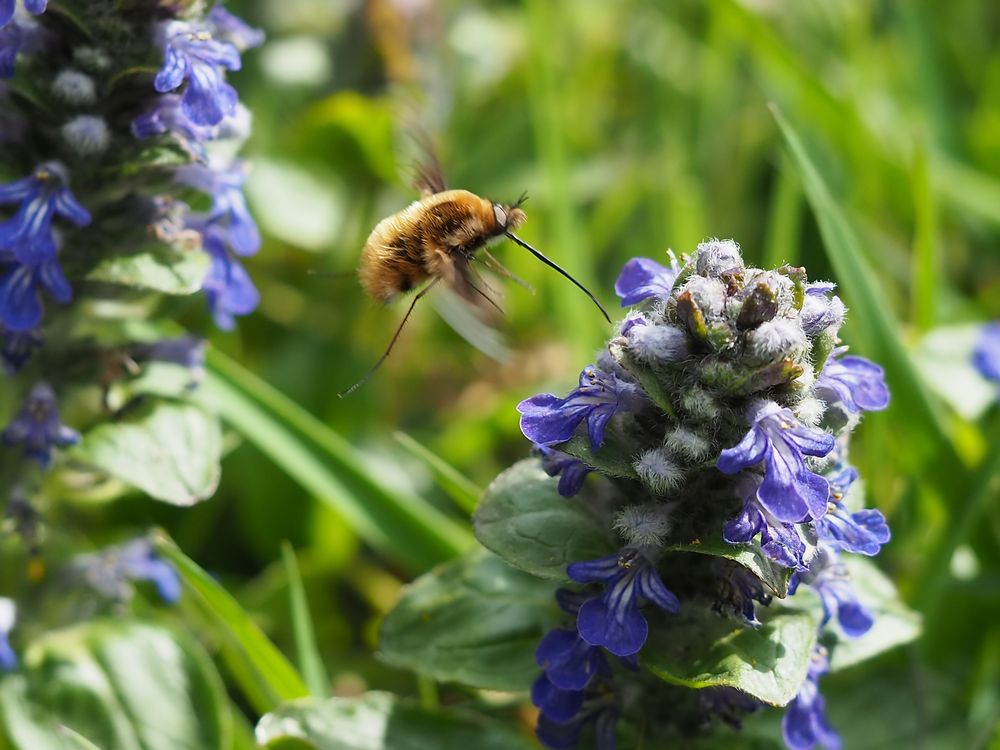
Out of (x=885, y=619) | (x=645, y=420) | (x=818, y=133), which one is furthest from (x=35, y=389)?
(x=818, y=133)

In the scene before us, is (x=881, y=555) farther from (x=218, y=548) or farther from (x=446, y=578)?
(x=218, y=548)

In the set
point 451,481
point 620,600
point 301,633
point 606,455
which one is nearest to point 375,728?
point 301,633

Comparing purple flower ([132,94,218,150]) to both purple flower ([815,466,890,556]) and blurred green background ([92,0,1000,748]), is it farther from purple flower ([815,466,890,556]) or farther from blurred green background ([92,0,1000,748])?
purple flower ([815,466,890,556])

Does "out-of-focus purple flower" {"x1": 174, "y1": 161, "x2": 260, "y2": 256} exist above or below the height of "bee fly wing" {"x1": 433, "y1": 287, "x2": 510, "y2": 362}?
above

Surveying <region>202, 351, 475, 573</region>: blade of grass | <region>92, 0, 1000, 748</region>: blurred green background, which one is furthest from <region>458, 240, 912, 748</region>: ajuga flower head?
<region>202, 351, 475, 573</region>: blade of grass

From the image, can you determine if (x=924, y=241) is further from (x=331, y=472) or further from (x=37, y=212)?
(x=37, y=212)

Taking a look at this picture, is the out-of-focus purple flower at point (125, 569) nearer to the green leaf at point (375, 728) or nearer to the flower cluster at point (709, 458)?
the green leaf at point (375, 728)

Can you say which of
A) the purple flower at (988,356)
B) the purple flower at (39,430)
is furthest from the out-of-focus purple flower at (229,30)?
the purple flower at (988,356)
